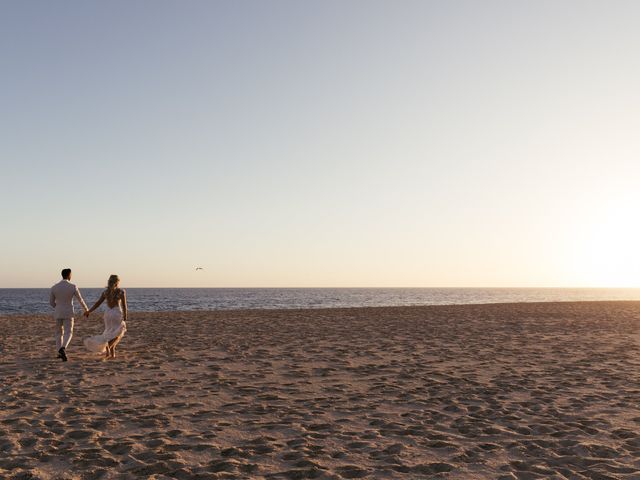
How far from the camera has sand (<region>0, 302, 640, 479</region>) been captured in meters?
5.33

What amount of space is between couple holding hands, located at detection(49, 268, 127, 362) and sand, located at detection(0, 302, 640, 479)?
536 mm

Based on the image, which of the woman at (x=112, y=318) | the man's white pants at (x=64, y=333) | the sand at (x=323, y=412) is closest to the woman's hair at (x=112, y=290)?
the woman at (x=112, y=318)

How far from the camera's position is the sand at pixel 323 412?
533cm

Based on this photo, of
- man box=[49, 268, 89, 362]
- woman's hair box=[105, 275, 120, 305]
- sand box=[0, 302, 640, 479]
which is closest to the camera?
sand box=[0, 302, 640, 479]

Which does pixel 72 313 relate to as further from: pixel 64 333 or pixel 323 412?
pixel 323 412

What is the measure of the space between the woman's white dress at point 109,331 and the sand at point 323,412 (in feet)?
1.27

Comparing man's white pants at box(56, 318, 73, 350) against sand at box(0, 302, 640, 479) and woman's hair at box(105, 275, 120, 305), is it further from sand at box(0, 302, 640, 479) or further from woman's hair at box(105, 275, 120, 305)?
woman's hair at box(105, 275, 120, 305)

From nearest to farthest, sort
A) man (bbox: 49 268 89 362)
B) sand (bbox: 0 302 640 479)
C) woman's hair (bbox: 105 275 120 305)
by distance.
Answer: sand (bbox: 0 302 640 479)
man (bbox: 49 268 89 362)
woman's hair (bbox: 105 275 120 305)

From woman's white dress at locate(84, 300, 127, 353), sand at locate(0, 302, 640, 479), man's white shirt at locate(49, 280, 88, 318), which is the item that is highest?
man's white shirt at locate(49, 280, 88, 318)

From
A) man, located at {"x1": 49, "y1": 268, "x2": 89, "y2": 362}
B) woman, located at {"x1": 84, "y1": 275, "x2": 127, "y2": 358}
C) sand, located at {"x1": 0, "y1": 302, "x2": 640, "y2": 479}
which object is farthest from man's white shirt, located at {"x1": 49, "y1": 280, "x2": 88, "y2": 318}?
sand, located at {"x1": 0, "y1": 302, "x2": 640, "y2": 479}

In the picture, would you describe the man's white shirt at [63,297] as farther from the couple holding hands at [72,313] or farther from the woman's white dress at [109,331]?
the woman's white dress at [109,331]

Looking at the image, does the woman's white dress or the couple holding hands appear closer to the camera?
the couple holding hands

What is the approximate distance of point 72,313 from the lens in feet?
39.6

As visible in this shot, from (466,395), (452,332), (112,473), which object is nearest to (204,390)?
(112,473)
